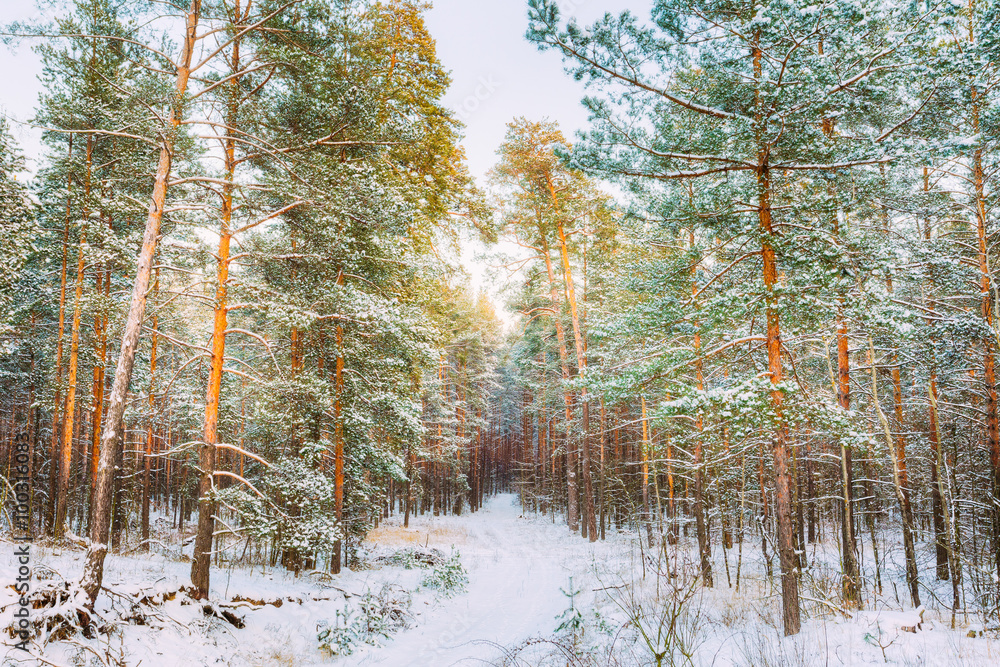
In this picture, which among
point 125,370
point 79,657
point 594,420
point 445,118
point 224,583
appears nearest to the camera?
point 79,657

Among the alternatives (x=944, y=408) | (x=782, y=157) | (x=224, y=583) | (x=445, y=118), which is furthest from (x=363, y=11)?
(x=944, y=408)

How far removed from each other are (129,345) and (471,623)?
7.51m

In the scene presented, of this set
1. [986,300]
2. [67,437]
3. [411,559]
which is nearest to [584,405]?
[411,559]

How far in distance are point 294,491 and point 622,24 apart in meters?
9.04

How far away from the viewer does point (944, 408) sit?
11008mm

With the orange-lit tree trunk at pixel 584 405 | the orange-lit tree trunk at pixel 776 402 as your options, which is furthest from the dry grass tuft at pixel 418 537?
the orange-lit tree trunk at pixel 776 402

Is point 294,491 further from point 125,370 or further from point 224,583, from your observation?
point 125,370

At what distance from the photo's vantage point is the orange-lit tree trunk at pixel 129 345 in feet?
17.2

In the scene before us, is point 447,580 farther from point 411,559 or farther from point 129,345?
point 129,345

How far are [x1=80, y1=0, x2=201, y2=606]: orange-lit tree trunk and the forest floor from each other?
43 centimetres

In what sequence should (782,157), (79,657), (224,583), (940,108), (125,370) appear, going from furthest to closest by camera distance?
(224,583), (782,157), (940,108), (125,370), (79,657)

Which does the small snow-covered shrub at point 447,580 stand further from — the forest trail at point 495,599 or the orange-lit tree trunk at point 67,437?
the orange-lit tree trunk at point 67,437

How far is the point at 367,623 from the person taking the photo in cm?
766

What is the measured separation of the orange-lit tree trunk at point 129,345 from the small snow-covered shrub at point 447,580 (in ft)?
22.0
